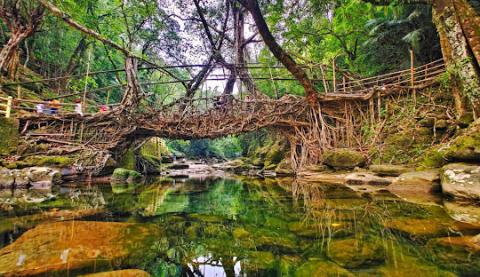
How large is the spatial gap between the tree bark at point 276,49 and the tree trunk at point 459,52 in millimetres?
4163

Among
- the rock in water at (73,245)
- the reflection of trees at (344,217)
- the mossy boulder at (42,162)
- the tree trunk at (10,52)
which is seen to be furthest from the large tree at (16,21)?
the reflection of trees at (344,217)

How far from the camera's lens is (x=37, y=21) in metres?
12.4

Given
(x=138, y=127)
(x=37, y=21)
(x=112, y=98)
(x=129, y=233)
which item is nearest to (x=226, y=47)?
(x=138, y=127)

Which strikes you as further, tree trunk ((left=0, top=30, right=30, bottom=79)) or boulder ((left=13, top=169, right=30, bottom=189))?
tree trunk ((left=0, top=30, right=30, bottom=79))

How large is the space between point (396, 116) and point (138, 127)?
11.3 m

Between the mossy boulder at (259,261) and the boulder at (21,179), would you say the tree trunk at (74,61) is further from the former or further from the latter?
the mossy boulder at (259,261)

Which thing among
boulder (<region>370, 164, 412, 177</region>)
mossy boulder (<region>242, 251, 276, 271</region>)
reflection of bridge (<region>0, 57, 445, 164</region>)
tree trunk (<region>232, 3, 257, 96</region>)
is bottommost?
mossy boulder (<region>242, 251, 276, 271</region>)

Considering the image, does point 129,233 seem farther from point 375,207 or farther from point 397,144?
point 397,144

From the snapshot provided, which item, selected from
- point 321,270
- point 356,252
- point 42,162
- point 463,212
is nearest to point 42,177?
point 42,162

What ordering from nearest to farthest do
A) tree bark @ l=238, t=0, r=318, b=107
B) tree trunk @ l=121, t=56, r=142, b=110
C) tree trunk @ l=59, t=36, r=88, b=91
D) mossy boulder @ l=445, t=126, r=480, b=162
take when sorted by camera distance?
mossy boulder @ l=445, t=126, r=480, b=162
tree bark @ l=238, t=0, r=318, b=107
tree trunk @ l=121, t=56, r=142, b=110
tree trunk @ l=59, t=36, r=88, b=91

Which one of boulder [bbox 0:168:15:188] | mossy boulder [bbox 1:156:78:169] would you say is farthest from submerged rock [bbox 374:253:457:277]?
mossy boulder [bbox 1:156:78:169]

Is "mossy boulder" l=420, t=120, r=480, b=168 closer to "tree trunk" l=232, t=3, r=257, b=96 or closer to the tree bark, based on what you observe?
the tree bark

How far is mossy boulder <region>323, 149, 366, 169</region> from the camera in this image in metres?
9.16

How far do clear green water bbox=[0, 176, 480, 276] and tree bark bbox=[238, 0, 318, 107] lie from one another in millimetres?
4906
